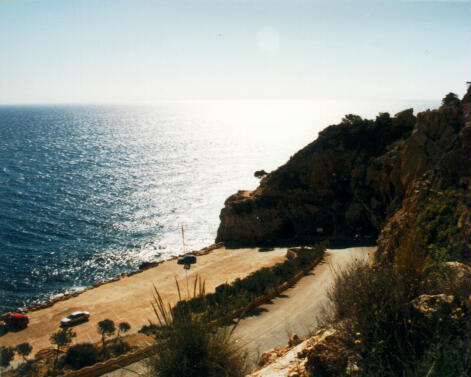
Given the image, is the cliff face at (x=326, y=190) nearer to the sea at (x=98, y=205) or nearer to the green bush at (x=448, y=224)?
the sea at (x=98, y=205)

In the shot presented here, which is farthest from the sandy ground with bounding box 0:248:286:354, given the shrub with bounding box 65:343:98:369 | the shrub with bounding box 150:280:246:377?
the shrub with bounding box 150:280:246:377

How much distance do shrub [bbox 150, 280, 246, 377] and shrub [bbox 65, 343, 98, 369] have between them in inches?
351

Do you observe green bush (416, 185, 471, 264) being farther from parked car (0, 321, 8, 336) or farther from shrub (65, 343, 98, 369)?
parked car (0, 321, 8, 336)

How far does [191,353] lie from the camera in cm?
543

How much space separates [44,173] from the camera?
2963 inches

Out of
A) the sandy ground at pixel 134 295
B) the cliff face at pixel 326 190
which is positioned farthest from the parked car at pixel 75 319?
the cliff face at pixel 326 190

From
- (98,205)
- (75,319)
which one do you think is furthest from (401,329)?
(98,205)

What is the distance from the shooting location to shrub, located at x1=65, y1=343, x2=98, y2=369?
12625 millimetres

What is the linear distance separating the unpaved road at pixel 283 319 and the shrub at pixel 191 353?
4.01 m

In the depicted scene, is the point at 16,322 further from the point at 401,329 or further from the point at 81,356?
the point at 401,329

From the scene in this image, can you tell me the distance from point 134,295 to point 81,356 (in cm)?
1403

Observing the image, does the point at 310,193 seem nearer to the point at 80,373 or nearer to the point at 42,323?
the point at 42,323

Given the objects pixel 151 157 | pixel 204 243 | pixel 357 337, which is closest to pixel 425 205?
pixel 357 337

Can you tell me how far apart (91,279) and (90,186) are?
38182mm
